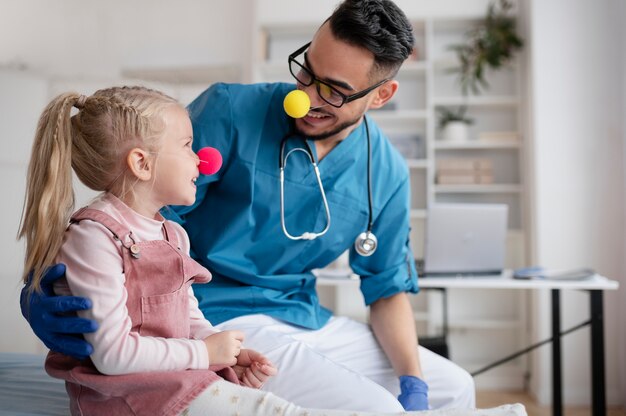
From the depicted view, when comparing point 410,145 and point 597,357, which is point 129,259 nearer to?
point 597,357

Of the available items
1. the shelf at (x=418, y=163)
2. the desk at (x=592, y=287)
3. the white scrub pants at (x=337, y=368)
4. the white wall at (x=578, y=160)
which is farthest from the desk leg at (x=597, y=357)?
the shelf at (x=418, y=163)

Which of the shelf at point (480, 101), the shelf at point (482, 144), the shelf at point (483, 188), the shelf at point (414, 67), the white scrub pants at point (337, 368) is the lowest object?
the white scrub pants at point (337, 368)

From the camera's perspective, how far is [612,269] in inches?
121

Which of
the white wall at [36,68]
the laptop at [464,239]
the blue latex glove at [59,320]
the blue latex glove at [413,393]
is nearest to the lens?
the blue latex glove at [59,320]

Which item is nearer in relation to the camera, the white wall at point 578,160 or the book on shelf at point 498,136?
the white wall at point 578,160

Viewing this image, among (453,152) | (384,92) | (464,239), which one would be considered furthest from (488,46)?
(384,92)

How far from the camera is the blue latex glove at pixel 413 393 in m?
1.19

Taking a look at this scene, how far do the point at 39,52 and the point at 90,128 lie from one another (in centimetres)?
114

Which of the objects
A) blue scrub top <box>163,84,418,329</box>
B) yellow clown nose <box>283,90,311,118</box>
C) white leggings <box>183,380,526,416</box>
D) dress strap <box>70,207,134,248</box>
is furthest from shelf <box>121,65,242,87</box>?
white leggings <box>183,380,526,416</box>

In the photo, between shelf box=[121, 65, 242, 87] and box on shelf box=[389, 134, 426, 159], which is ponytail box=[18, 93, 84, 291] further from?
box on shelf box=[389, 134, 426, 159]

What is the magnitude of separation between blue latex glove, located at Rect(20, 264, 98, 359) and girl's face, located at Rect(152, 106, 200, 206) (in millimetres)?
186

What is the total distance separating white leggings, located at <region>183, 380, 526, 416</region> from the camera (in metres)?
0.80

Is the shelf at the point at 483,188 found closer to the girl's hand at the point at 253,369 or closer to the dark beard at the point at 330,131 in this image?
the dark beard at the point at 330,131

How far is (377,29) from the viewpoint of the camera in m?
1.25
